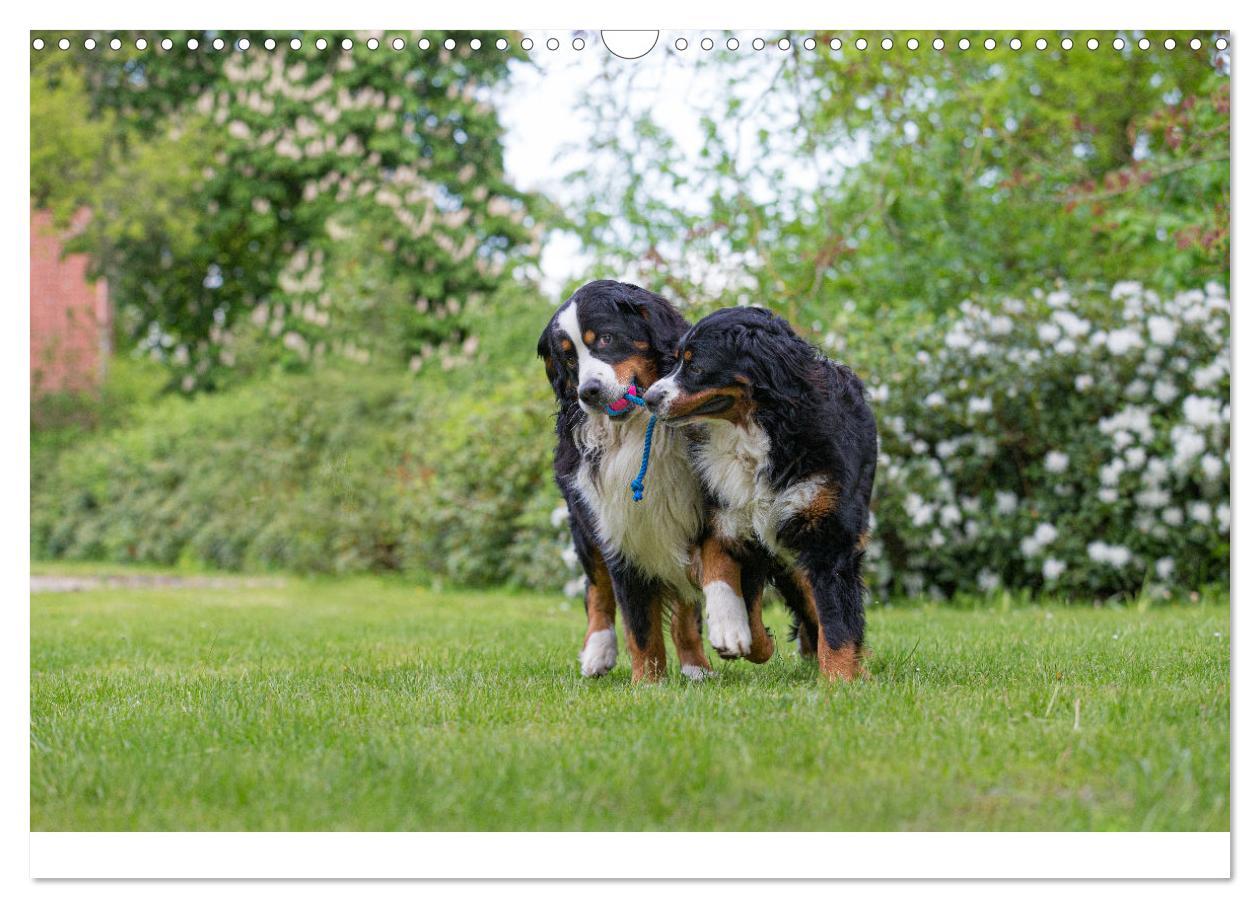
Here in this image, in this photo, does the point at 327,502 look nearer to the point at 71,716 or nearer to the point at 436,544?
the point at 436,544

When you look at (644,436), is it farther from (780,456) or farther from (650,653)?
(650,653)

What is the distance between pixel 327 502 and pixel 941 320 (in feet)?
18.1

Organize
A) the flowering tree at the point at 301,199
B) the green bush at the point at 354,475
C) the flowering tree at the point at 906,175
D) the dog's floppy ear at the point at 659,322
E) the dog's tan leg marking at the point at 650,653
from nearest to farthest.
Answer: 1. the dog's floppy ear at the point at 659,322
2. the dog's tan leg marking at the point at 650,653
3. the flowering tree at the point at 301,199
4. the flowering tree at the point at 906,175
5. the green bush at the point at 354,475

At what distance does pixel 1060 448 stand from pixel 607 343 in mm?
4895

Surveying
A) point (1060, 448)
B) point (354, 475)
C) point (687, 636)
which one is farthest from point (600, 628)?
point (354, 475)

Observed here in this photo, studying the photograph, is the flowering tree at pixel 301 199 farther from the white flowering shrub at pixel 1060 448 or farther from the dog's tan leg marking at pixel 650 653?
the white flowering shrub at pixel 1060 448

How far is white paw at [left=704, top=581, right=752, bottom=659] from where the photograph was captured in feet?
13.0

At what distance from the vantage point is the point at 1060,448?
8031mm

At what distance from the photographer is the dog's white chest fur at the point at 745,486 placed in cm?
398

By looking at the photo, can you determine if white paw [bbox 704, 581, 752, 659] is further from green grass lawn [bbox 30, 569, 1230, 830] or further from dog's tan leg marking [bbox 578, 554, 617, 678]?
dog's tan leg marking [bbox 578, 554, 617, 678]

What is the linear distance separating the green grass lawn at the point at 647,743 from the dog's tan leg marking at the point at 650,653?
0.10 metres

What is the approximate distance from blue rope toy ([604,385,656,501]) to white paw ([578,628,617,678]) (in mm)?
744

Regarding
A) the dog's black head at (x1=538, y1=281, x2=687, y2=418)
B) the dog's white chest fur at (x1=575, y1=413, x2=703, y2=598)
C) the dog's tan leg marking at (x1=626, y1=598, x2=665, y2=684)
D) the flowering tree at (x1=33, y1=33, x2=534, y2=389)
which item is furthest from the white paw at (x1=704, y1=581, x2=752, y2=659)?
the flowering tree at (x1=33, y1=33, x2=534, y2=389)

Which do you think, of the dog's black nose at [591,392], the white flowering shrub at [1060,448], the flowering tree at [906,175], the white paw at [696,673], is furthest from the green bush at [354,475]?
the dog's black nose at [591,392]
